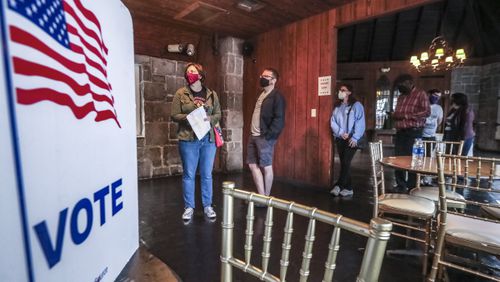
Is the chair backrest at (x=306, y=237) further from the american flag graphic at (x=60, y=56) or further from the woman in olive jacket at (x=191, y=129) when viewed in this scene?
the woman in olive jacket at (x=191, y=129)

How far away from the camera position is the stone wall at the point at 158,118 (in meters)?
4.19

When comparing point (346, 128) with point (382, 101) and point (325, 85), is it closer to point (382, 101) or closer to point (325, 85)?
point (325, 85)

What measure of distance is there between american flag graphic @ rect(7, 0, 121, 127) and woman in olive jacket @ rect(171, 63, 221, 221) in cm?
144

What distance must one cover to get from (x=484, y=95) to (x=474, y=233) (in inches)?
339

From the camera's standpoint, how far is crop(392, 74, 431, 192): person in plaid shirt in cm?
341

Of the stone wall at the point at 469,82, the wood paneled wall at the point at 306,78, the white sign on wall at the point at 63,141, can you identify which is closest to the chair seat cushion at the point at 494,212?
the wood paneled wall at the point at 306,78

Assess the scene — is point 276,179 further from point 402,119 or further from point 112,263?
point 112,263

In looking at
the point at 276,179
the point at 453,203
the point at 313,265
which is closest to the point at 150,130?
the point at 276,179

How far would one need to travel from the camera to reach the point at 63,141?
2.12 feet

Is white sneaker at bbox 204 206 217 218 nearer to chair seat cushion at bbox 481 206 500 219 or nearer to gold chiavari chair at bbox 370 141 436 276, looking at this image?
gold chiavari chair at bbox 370 141 436 276

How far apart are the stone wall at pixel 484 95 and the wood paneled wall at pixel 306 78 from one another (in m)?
6.41

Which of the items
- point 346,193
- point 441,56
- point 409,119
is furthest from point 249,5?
point 441,56

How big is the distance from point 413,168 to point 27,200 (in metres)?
2.17

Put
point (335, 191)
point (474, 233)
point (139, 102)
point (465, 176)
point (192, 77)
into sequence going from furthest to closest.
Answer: point (139, 102), point (335, 191), point (192, 77), point (465, 176), point (474, 233)
